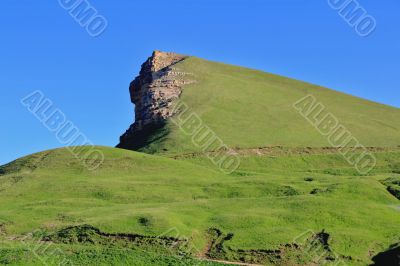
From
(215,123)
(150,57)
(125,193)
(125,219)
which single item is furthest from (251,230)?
(150,57)

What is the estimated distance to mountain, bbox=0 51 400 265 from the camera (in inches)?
1634

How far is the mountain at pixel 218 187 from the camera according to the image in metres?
41.5

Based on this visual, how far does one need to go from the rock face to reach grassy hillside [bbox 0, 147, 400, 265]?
91.5ft

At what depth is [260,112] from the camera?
99312 mm

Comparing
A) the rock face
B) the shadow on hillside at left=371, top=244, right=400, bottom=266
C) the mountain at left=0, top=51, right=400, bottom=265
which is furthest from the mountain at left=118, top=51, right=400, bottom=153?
the shadow on hillside at left=371, top=244, right=400, bottom=266

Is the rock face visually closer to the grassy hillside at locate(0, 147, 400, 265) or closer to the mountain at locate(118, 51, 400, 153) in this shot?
the mountain at locate(118, 51, 400, 153)

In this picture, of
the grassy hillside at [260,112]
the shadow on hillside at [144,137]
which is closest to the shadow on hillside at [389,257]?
the grassy hillside at [260,112]

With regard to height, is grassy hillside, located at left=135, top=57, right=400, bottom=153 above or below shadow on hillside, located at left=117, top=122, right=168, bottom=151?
above

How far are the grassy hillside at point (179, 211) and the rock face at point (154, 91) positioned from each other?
27.9m

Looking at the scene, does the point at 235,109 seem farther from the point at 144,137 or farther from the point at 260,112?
the point at 144,137

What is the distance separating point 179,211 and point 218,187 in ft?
37.2

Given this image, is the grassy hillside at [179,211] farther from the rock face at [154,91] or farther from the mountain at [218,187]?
the rock face at [154,91]

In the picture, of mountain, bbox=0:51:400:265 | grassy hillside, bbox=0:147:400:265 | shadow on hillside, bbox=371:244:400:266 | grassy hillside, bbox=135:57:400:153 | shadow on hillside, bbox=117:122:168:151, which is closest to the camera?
shadow on hillside, bbox=371:244:400:266

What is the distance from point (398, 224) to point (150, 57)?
83.7m
